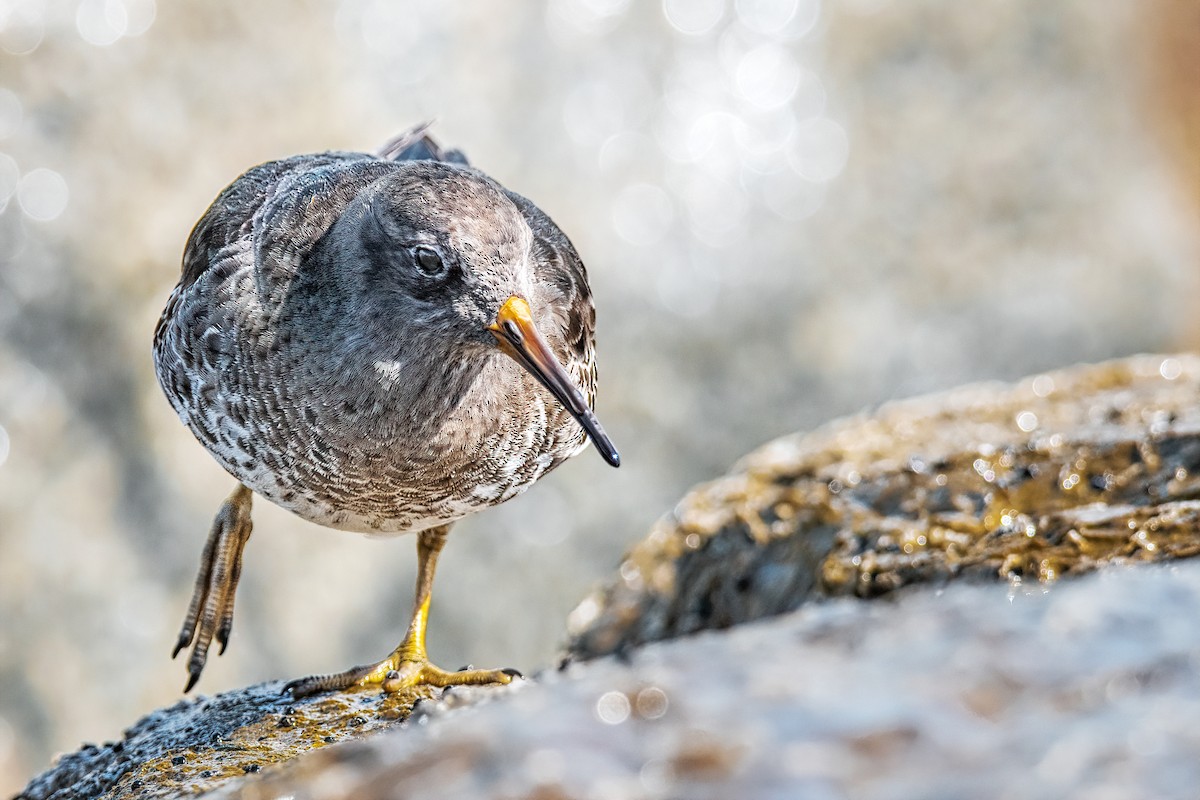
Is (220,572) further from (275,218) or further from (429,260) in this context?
(429,260)

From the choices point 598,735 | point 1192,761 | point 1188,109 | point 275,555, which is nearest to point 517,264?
point 598,735

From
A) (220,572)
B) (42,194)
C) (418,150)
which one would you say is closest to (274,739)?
(220,572)

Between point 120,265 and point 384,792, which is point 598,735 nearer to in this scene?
point 384,792

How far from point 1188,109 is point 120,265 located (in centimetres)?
824

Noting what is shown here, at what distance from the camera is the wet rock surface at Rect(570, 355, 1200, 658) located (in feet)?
14.5

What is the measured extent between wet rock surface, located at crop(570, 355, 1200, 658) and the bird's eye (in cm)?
188

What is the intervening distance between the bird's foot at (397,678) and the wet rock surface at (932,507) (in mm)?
848

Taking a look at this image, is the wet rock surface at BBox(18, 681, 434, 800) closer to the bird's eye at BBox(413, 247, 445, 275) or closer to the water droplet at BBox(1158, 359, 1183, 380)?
the bird's eye at BBox(413, 247, 445, 275)

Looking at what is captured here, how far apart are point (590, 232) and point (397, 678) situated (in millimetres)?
5044

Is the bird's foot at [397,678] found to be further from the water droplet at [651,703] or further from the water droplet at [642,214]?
the water droplet at [642,214]

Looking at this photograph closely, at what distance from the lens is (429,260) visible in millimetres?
4031

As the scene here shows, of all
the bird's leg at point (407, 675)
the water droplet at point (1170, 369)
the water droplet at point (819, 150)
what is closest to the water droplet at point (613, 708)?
the bird's leg at point (407, 675)

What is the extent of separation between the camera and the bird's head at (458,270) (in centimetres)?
399

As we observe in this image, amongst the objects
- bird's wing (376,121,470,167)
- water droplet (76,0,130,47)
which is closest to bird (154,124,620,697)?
bird's wing (376,121,470,167)
